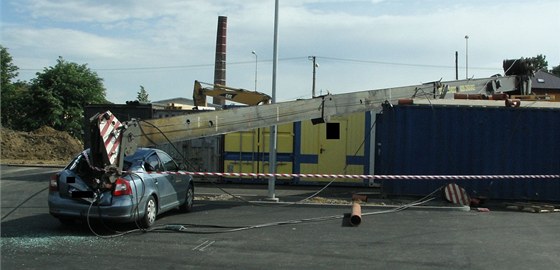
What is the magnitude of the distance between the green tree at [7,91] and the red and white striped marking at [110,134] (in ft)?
127

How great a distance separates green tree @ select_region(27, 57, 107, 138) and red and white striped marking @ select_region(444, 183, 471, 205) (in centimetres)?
3369

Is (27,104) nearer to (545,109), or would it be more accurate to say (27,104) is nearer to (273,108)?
(273,108)

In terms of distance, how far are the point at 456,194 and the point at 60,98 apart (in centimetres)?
3572

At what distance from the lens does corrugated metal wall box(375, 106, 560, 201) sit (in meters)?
14.2

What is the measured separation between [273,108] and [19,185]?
31.8 ft

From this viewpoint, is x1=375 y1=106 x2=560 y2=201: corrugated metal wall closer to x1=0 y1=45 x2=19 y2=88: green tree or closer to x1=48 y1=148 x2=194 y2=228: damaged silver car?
x1=48 y1=148 x2=194 y2=228: damaged silver car

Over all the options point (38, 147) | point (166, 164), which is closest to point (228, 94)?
point (166, 164)

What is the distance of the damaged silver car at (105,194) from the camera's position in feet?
29.8

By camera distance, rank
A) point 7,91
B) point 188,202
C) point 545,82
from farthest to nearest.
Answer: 1. point 545,82
2. point 7,91
3. point 188,202

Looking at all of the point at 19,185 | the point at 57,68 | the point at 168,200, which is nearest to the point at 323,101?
the point at 168,200

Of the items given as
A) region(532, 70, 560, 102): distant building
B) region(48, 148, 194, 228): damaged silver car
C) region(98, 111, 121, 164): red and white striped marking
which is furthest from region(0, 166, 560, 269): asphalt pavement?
region(532, 70, 560, 102): distant building

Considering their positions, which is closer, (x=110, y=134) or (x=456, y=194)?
(x=110, y=134)

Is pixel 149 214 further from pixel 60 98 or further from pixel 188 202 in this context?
pixel 60 98

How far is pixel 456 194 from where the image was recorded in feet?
44.6
